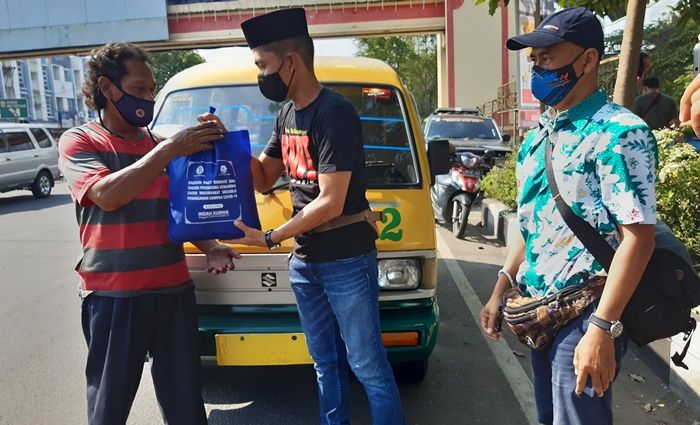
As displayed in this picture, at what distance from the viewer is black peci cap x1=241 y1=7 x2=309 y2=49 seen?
2.11m

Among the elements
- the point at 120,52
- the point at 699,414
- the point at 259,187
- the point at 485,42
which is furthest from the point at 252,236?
the point at 485,42

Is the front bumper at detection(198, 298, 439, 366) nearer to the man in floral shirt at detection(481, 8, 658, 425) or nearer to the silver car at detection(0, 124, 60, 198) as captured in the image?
the man in floral shirt at detection(481, 8, 658, 425)

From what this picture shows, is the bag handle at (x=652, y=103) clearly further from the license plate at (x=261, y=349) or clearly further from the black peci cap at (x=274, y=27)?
the black peci cap at (x=274, y=27)

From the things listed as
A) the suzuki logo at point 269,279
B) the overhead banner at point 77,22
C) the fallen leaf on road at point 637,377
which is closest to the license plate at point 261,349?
the suzuki logo at point 269,279

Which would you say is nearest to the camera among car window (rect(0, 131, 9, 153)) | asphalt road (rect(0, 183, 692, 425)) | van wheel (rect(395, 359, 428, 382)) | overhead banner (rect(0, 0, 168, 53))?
asphalt road (rect(0, 183, 692, 425))

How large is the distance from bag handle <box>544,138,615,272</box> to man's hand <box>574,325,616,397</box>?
20 centimetres

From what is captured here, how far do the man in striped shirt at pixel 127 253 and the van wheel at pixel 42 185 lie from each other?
1492 centimetres

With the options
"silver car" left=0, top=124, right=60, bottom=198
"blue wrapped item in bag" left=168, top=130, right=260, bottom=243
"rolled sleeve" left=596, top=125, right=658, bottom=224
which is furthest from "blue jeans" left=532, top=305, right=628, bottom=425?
"silver car" left=0, top=124, right=60, bottom=198

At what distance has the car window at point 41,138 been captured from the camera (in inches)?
608

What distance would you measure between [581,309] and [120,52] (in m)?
1.91

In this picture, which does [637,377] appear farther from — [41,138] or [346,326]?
[41,138]

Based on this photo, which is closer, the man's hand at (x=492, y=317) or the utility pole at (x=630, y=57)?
the man's hand at (x=492, y=317)

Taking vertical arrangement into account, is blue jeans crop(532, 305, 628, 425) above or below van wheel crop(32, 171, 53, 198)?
above

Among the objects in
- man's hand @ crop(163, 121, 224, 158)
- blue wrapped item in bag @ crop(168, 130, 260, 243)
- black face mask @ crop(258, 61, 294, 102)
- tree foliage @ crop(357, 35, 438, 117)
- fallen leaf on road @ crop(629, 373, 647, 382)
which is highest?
tree foliage @ crop(357, 35, 438, 117)
